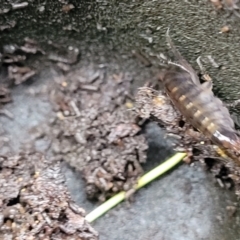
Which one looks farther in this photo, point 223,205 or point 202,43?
point 223,205

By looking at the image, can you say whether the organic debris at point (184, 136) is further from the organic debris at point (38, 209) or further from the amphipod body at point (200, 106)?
the organic debris at point (38, 209)

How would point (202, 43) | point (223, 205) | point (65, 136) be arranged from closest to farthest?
point (202, 43) → point (223, 205) → point (65, 136)

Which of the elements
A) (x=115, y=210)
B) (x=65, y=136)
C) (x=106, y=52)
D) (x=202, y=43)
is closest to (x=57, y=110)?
(x=65, y=136)

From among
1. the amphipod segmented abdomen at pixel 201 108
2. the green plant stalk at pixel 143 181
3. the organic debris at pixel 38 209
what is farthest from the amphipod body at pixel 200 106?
the organic debris at pixel 38 209

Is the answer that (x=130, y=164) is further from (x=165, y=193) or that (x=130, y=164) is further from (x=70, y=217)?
(x=70, y=217)

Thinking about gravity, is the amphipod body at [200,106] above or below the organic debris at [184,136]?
above
